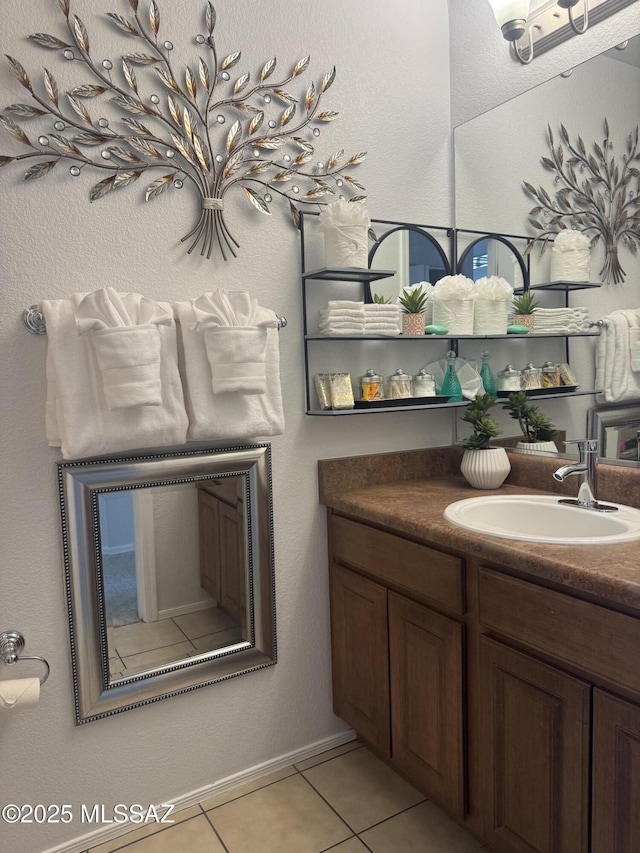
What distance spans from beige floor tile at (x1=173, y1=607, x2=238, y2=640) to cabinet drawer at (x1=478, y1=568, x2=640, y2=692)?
79 centimetres

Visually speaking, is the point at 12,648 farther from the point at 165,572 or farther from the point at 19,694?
the point at 165,572

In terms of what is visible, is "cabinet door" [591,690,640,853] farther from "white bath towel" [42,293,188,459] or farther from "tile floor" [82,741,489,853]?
"white bath towel" [42,293,188,459]

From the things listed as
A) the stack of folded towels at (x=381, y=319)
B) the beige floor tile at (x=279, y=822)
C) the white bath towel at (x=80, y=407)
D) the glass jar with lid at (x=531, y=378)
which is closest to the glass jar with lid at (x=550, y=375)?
the glass jar with lid at (x=531, y=378)

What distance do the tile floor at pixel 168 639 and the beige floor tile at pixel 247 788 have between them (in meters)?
0.46

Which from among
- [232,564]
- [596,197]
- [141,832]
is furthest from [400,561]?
[596,197]

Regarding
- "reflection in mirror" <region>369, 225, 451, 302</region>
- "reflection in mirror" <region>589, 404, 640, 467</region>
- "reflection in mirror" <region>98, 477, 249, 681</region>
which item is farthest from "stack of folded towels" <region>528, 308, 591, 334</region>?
"reflection in mirror" <region>98, 477, 249, 681</region>

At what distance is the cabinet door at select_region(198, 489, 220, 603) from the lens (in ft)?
5.87

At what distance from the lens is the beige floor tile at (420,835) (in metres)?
1.64

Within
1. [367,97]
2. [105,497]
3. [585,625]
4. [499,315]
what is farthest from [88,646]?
[367,97]

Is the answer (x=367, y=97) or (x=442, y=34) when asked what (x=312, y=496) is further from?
(x=442, y=34)

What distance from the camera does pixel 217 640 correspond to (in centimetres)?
185

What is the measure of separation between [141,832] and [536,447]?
5.34 ft

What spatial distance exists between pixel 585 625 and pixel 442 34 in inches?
77.9

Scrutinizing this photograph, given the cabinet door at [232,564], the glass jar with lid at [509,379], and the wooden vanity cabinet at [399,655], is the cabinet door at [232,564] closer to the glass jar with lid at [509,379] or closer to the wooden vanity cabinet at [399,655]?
the wooden vanity cabinet at [399,655]
